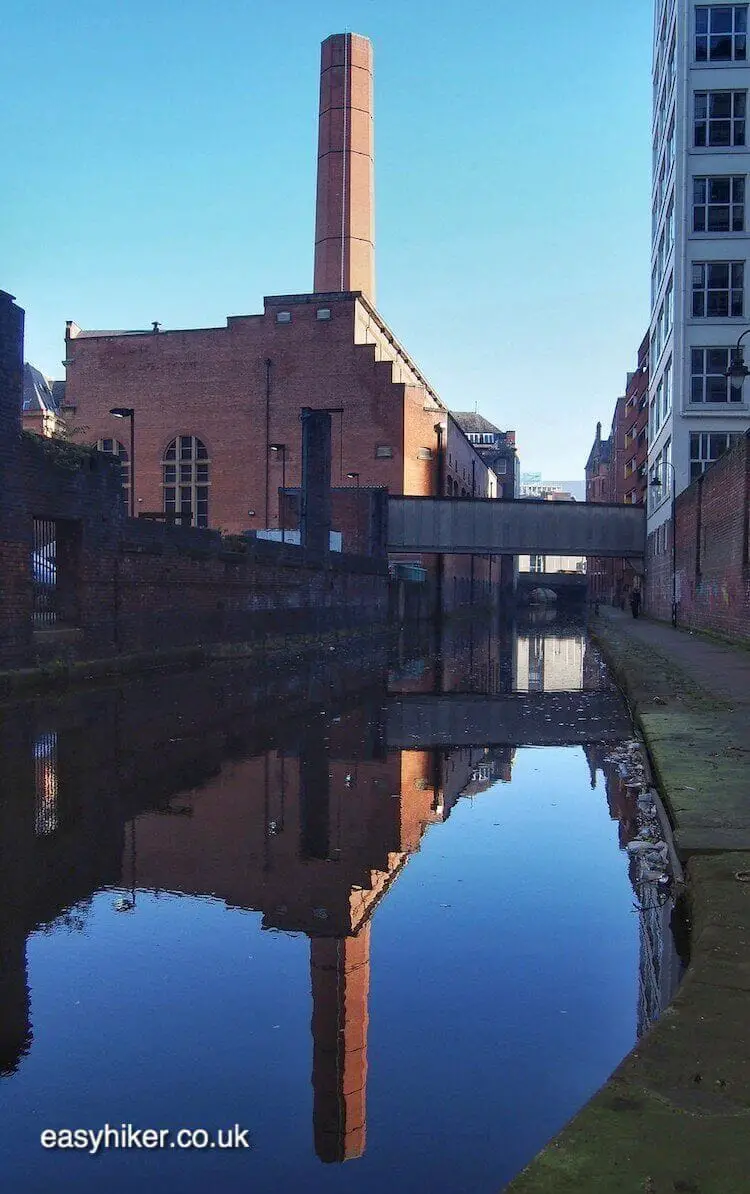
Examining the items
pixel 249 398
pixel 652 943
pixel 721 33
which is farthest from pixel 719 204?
pixel 652 943

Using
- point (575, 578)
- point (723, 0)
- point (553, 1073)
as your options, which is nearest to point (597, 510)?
point (723, 0)

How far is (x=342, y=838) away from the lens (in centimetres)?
587

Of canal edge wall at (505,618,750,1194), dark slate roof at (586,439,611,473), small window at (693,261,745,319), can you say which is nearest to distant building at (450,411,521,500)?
dark slate roof at (586,439,611,473)

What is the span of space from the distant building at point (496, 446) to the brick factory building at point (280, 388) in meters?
49.3

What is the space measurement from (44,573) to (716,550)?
16821 millimetres

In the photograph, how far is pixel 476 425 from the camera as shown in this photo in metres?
112

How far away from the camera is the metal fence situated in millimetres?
14969

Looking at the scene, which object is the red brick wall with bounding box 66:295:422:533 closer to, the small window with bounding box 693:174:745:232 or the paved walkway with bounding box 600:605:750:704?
the small window with bounding box 693:174:745:232

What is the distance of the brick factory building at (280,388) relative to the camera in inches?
1854

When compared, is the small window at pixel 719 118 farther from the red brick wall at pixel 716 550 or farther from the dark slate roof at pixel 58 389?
the dark slate roof at pixel 58 389

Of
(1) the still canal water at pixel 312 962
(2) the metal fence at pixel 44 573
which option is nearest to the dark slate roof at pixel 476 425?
(2) the metal fence at pixel 44 573

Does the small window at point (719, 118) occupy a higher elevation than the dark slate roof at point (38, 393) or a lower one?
higher

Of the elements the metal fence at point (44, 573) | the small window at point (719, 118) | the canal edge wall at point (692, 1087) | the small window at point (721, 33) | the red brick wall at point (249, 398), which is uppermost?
the small window at point (721, 33)

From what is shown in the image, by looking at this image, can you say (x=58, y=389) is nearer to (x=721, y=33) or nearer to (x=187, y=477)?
(x=187, y=477)
